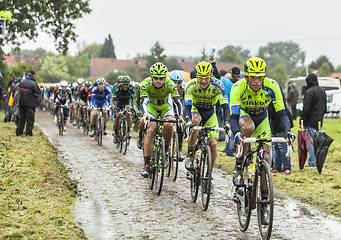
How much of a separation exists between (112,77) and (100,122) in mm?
80158

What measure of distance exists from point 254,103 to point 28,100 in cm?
1177

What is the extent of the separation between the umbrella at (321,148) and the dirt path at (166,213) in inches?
78.5

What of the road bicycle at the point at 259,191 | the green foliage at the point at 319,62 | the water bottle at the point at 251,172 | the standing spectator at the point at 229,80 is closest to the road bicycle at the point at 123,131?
the standing spectator at the point at 229,80

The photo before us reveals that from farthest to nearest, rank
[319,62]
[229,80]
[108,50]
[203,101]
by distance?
[108,50]
[319,62]
[229,80]
[203,101]

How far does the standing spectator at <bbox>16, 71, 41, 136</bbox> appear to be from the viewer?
17031 mm

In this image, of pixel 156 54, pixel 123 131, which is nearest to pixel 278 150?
pixel 123 131

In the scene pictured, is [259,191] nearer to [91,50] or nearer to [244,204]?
[244,204]

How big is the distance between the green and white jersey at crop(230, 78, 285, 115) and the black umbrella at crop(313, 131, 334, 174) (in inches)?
183

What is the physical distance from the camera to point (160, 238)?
20.3ft

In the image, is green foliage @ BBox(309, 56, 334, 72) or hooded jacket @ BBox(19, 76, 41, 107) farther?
green foliage @ BBox(309, 56, 334, 72)

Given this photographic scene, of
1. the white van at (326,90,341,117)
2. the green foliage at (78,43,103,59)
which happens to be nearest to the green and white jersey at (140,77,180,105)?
the white van at (326,90,341,117)

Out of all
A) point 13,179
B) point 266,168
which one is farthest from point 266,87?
point 13,179

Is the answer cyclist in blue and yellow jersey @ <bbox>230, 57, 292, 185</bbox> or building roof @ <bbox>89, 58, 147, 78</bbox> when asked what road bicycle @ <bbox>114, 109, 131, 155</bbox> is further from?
building roof @ <bbox>89, 58, 147, 78</bbox>

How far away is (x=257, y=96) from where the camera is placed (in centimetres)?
678
